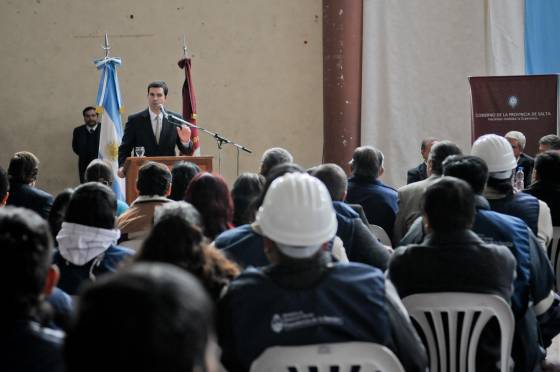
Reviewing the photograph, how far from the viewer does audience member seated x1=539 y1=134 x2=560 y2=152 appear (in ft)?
22.1

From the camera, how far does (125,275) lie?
100 centimetres

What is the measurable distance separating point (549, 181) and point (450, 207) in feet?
6.80

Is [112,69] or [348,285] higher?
[112,69]

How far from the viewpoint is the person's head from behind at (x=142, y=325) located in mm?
950

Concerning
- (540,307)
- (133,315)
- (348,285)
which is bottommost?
(540,307)

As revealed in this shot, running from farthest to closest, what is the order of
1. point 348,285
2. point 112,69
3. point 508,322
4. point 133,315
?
point 112,69 → point 508,322 → point 348,285 → point 133,315

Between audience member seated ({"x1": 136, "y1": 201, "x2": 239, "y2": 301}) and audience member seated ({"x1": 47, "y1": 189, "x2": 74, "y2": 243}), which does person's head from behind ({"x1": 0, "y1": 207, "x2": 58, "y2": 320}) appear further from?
audience member seated ({"x1": 47, "y1": 189, "x2": 74, "y2": 243})

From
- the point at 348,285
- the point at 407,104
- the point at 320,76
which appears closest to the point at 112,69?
the point at 320,76

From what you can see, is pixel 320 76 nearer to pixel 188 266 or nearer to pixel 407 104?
pixel 407 104

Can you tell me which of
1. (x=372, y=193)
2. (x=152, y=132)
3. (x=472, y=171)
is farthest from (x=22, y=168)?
(x=472, y=171)

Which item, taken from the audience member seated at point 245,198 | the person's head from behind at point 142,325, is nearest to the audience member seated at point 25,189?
the audience member seated at point 245,198

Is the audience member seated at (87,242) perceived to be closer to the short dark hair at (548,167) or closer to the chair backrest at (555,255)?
the chair backrest at (555,255)

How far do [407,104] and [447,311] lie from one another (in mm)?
7393

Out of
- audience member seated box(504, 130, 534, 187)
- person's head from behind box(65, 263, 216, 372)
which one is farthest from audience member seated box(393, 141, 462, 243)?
person's head from behind box(65, 263, 216, 372)
